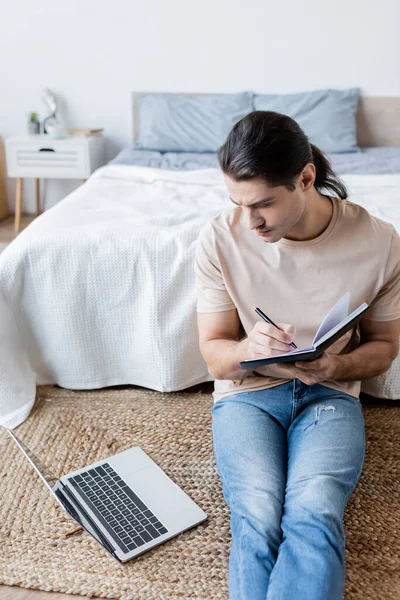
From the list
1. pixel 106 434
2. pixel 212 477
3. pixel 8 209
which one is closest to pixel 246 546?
pixel 212 477

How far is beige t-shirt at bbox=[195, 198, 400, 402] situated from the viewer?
1.44 m

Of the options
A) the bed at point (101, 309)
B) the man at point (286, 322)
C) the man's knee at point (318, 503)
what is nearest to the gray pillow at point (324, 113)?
the bed at point (101, 309)

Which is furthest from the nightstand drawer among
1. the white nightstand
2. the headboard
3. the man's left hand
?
the man's left hand

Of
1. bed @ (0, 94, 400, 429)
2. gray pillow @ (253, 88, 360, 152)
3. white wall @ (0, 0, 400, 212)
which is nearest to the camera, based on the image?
bed @ (0, 94, 400, 429)

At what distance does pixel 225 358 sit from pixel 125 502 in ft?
1.47

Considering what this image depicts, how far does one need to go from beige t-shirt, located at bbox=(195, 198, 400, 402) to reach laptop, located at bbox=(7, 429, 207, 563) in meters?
0.35

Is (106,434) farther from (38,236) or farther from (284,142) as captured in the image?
(284,142)

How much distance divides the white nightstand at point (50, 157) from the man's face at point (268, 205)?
262 cm

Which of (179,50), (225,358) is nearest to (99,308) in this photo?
(225,358)

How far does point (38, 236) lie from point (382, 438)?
121cm

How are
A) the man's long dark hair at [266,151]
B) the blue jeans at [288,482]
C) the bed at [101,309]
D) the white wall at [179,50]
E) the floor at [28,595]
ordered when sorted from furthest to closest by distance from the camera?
the white wall at [179,50], the bed at [101,309], the floor at [28,595], the man's long dark hair at [266,151], the blue jeans at [288,482]

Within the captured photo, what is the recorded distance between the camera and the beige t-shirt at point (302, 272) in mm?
1444

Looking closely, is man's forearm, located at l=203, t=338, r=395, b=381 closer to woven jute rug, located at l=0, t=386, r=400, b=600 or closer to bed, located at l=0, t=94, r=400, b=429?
woven jute rug, located at l=0, t=386, r=400, b=600

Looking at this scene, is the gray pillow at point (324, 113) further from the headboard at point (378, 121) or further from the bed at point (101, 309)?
the bed at point (101, 309)
